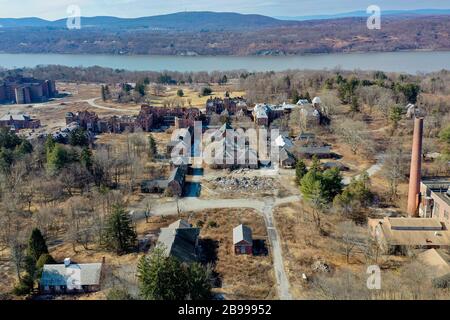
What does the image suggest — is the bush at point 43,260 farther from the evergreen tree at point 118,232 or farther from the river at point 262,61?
the river at point 262,61

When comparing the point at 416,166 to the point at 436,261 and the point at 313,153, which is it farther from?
the point at 313,153

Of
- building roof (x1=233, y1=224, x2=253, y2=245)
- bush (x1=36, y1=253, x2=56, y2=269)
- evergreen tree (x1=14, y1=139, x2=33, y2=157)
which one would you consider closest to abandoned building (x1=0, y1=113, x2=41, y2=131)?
evergreen tree (x1=14, y1=139, x2=33, y2=157)

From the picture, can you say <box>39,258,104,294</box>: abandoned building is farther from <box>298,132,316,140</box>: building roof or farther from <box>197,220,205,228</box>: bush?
<box>298,132,316,140</box>: building roof

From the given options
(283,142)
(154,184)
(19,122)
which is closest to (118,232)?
(154,184)

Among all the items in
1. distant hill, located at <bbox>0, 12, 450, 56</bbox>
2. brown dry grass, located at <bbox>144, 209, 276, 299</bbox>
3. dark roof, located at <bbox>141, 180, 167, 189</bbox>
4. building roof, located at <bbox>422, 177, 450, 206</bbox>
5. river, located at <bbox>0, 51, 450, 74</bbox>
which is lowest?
brown dry grass, located at <bbox>144, 209, 276, 299</bbox>

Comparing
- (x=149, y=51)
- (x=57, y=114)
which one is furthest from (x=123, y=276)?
(x=149, y=51)
